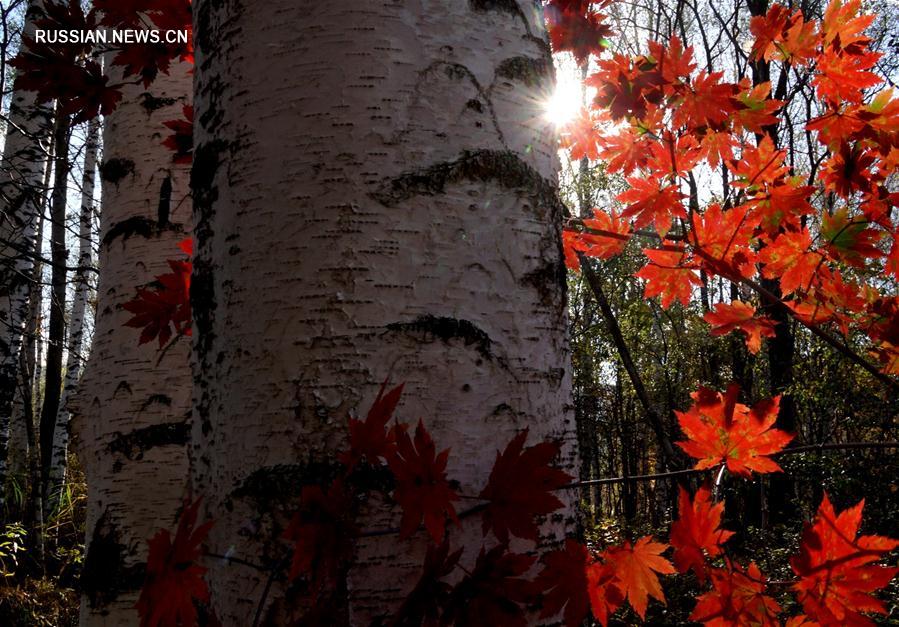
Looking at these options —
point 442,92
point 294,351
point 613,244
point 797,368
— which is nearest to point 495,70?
point 442,92

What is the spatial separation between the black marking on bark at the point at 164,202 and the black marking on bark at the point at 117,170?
0.32ft

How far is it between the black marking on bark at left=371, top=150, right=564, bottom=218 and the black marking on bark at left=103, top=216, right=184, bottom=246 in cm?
105

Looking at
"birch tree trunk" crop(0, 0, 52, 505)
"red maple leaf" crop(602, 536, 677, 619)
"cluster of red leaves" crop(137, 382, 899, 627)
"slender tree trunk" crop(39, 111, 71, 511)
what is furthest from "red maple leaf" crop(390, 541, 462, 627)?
"slender tree trunk" crop(39, 111, 71, 511)

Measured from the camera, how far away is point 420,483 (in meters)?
0.49

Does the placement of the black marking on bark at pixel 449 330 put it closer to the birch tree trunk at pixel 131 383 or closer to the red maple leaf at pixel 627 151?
the birch tree trunk at pixel 131 383

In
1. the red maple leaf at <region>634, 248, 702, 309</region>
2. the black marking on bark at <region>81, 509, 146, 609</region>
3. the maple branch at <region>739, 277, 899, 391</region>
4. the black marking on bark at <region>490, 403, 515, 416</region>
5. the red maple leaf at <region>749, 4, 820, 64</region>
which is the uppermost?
the red maple leaf at <region>749, 4, 820, 64</region>

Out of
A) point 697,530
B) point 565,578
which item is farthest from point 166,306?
point 697,530

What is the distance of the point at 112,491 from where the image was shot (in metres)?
1.28

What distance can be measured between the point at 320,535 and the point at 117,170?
132 cm

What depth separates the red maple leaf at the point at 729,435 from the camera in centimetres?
99

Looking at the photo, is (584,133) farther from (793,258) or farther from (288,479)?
(288,479)

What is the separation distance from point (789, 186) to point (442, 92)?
1.10 metres

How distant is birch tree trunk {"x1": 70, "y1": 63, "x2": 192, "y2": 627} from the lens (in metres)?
1.25

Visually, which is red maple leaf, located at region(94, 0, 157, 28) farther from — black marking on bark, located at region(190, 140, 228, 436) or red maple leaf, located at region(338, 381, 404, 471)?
red maple leaf, located at region(338, 381, 404, 471)
